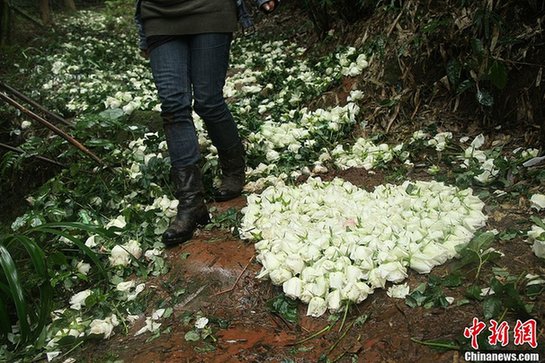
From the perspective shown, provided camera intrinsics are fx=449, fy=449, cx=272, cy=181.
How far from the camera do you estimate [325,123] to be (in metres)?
3.83

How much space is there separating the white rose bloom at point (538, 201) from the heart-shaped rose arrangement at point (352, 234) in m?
0.25

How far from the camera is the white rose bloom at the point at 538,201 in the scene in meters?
2.28

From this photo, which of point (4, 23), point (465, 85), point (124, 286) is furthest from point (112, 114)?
point (4, 23)

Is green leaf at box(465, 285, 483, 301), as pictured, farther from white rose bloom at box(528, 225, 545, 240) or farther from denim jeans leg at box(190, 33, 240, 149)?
denim jeans leg at box(190, 33, 240, 149)

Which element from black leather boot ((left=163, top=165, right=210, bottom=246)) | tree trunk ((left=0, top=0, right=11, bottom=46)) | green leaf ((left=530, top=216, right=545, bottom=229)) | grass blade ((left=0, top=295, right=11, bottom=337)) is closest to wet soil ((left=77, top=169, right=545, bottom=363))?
green leaf ((left=530, top=216, right=545, bottom=229))

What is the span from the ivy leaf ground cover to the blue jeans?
49 centimetres

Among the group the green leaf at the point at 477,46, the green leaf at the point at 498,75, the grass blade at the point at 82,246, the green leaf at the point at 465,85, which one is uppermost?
the green leaf at the point at 477,46

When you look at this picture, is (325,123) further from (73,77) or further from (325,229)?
(73,77)

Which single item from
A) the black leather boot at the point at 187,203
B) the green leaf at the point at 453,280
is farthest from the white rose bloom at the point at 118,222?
the green leaf at the point at 453,280

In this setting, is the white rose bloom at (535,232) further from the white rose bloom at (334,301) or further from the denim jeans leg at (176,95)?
the denim jeans leg at (176,95)

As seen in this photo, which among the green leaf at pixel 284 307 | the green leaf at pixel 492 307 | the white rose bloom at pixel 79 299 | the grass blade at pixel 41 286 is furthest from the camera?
the white rose bloom at pixel 79 299

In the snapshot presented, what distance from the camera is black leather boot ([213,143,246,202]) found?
10.0 feet

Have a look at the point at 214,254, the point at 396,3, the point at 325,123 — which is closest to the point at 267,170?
the point at 325,123

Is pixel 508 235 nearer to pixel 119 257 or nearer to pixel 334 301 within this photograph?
pixel 334 301
